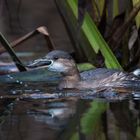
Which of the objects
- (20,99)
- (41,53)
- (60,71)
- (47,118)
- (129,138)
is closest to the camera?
(129,138)

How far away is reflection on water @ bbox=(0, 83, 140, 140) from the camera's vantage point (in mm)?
2639

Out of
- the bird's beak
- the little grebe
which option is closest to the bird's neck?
the little grebe

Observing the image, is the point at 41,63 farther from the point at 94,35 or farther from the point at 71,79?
the point at 94,35

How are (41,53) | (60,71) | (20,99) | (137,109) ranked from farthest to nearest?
(41,53) < (60,71) < (20,99) < (137,109)

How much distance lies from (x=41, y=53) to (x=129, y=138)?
3.66 metres

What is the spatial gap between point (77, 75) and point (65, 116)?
1.42m

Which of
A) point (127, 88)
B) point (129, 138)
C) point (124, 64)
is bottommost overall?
point (129, 138)

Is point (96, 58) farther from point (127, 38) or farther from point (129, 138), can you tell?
point (129, 138)

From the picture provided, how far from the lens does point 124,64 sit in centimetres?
494

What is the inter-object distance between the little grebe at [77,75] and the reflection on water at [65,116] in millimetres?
250

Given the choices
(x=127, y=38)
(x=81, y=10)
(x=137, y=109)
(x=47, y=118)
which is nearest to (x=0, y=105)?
(x=47, y=118)

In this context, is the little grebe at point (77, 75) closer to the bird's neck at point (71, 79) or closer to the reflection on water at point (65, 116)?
the bird's neck at point (71, 79)

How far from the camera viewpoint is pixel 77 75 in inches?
177

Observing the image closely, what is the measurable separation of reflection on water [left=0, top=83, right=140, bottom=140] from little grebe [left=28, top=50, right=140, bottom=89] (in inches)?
9.8
